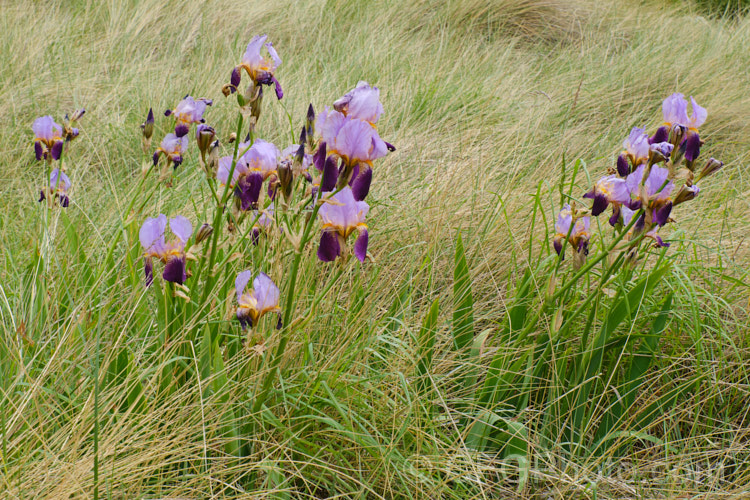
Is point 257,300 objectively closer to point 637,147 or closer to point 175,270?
point 175,270

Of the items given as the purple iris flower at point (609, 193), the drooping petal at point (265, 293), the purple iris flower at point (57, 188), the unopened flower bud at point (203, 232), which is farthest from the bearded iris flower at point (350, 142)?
the purple iris flower at point (57, 188)

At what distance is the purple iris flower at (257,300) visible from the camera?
1.15m

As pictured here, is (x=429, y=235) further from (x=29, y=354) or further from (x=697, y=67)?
(x=697, y=67)

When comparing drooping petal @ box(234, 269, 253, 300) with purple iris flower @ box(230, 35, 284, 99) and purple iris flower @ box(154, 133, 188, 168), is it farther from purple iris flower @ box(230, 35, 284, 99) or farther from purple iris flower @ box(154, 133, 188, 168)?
purple iris flower @ box(154, 133, 188, 168)

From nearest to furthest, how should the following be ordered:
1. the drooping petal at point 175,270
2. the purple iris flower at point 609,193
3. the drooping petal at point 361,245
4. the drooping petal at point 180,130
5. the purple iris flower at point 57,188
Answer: the drooping petal at point 361,245, the drooping petal at point 175,270, the purple iris flower at point 609,193, the drooping petal at point 180,130, the purple iris flower at point 57,188

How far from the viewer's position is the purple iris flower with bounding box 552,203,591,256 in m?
1.37

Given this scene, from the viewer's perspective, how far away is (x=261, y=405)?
1224mm

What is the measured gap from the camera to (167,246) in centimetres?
122

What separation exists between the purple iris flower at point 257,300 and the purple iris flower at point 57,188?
0.85 meters

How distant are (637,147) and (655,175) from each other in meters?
0.17

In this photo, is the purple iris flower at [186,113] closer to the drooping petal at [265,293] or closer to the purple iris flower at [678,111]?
the drooping petal at [265,293]

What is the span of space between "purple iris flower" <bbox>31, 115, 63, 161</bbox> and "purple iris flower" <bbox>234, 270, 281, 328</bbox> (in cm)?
99

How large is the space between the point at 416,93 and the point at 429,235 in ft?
5.35

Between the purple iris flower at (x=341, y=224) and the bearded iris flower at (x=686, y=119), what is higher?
the bearded iris flower at (x=686, y=119)
